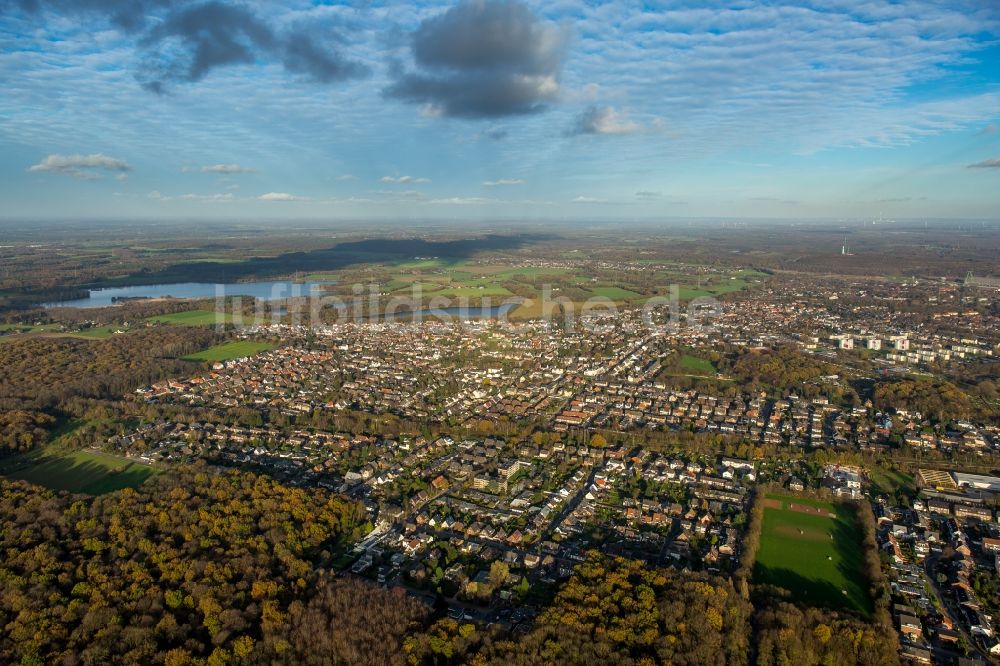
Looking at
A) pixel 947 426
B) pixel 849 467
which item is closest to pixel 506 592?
pixel 849 467

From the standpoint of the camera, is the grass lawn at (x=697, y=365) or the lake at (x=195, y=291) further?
the lake at (x=195, y=291)

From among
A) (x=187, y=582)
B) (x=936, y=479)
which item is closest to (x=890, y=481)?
(x=936, y=479)

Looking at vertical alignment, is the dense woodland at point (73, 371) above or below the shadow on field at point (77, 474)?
above

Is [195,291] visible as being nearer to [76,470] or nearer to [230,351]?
[230,351]

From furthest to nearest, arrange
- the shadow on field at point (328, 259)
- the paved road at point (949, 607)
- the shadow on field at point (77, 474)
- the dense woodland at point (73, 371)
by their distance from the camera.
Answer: the shadow on field at point (328, 259), the dense woodland at point (73, 371), the shadow on field at point (77, 474), the paved road at point (949, 607)

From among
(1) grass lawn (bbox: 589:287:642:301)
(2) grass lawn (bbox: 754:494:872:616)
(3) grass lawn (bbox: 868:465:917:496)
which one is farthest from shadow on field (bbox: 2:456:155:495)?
(1) grass lawn (bbox: 589:287:642:301)

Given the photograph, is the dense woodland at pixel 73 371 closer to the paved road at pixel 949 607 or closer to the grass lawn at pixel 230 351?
the grass lawn at pixel 230 351

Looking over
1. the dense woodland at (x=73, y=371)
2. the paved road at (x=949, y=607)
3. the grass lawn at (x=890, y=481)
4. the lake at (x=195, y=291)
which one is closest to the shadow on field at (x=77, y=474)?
the dense woodland at (x=73, y=371)
